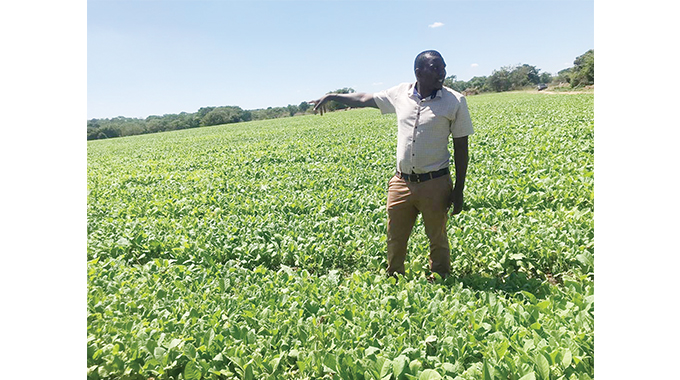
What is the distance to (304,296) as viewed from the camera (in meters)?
Result: 4.22

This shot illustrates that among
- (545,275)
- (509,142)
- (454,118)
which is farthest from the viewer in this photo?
(509,142)

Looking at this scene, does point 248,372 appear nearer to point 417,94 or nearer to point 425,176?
point 425,176

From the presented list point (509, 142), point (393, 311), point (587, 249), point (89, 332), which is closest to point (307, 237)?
point (393, 311)

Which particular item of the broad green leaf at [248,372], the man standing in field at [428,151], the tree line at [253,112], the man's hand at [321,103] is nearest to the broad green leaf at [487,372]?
the broad green leaf at [248,372]

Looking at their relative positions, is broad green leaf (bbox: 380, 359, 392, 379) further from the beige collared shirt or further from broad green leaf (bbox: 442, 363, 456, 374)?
the beige collared shirt

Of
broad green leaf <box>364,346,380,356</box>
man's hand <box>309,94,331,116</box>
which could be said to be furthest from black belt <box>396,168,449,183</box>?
broad green leaf <box>364,346,380,356</box>

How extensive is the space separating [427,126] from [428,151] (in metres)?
0.24

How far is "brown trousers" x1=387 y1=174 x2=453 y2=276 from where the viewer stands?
4.26 m

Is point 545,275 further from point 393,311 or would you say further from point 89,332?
point 89,332

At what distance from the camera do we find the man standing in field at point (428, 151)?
4.03 metres

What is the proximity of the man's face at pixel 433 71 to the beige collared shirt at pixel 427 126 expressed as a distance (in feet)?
0.40

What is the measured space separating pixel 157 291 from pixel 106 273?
1242 mm

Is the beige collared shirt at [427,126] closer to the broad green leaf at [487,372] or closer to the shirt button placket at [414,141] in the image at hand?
the shirt button placket at [414,141]

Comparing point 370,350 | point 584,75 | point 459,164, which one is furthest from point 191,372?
point 584,75
